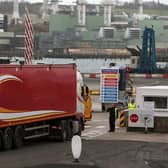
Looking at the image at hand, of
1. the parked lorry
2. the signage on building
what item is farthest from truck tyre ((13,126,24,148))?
the signage on building

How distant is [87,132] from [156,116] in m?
3.52

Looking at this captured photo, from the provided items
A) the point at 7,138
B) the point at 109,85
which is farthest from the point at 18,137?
the point at 109,85

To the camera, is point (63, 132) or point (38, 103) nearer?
point (38, 103)

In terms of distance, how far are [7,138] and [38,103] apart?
2.27 m

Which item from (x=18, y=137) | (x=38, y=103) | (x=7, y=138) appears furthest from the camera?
(x=38, y=103)

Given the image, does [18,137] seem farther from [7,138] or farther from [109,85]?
[109,85]

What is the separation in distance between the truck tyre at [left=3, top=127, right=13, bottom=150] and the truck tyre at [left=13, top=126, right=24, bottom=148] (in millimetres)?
217

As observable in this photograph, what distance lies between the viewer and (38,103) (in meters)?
22.8

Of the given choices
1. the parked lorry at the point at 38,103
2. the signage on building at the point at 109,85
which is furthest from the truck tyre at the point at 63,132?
the signage on building at the point at 109,85

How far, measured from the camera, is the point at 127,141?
80.9ft

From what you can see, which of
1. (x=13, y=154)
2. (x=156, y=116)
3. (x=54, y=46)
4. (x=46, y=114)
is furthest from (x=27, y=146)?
(x=54, y=46)

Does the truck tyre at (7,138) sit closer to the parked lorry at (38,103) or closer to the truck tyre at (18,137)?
the parked lorry at (38,103)

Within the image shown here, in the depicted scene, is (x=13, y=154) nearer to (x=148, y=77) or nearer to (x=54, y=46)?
(x=148, y=77)

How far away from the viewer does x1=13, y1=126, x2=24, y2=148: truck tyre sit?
2167cm
